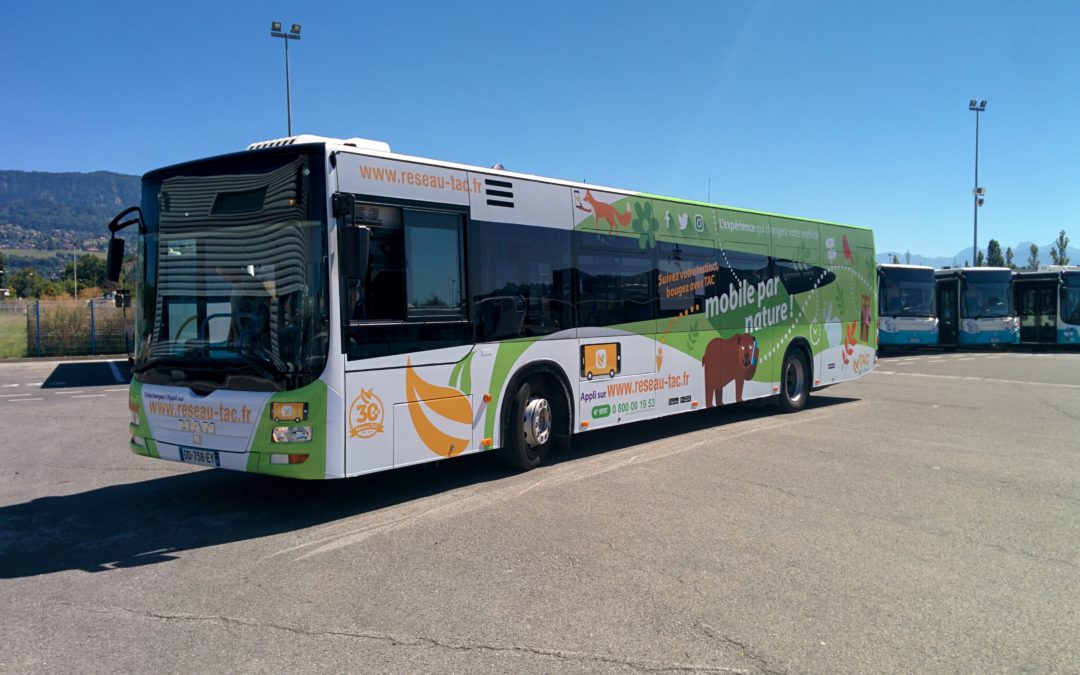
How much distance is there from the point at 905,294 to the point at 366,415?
27713 mm

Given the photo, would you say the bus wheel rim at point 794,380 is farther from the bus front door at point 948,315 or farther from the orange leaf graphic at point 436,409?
the bus front door at point 948,315

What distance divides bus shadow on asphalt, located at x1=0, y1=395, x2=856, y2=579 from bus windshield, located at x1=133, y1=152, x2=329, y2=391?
48.4 inches

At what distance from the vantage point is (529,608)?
5031 mm

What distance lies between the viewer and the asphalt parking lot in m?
4.44

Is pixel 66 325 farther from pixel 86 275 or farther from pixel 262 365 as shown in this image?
pixel 86 275

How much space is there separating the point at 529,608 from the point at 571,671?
0.91 metres

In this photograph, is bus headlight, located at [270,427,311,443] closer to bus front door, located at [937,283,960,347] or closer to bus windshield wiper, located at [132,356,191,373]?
bus windshield wiper, located at [132,356,191,373]

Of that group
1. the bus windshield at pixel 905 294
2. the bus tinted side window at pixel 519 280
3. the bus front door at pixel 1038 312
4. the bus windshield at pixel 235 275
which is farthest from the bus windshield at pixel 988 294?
the bus windshield at pixel 235 275

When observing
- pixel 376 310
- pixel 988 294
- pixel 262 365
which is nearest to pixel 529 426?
pixel 376 310

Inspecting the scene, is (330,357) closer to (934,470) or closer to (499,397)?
(499,397)

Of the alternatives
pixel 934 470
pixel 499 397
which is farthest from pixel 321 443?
pixel 934 470

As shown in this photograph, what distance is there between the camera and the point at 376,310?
7.33 meters

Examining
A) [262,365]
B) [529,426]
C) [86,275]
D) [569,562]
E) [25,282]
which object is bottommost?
[569,562]

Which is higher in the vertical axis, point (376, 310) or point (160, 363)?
point (376, 310)
